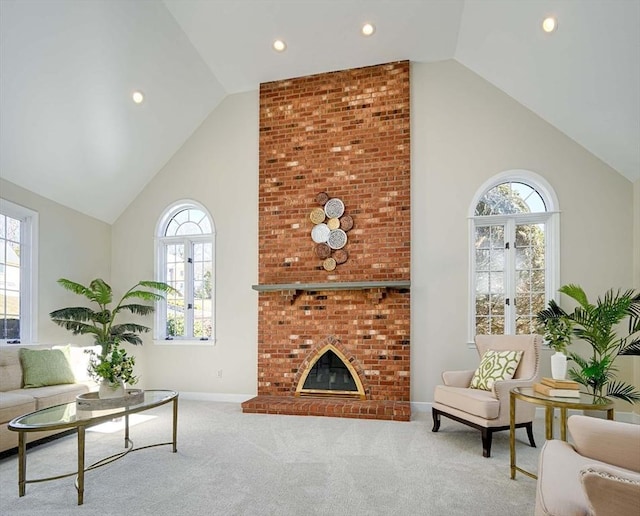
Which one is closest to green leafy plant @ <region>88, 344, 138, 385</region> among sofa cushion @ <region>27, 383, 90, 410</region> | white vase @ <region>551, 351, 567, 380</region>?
sofa cushion @ <region>27, 383, 90, 410</region>

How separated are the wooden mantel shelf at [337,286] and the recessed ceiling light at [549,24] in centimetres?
282

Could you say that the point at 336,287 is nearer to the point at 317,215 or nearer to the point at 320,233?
the point at 320,233

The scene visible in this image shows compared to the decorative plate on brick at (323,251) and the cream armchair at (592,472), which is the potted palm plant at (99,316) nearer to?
the decorative plate on brick at (323,251)

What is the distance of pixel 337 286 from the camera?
5160 millimetres

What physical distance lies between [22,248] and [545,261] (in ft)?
20.1

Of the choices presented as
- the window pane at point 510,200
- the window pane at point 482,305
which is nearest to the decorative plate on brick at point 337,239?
the window pane at point 510,200

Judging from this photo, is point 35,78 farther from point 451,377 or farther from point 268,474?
point 451,377

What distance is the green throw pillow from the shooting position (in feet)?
14.0

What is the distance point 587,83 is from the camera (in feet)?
13.6

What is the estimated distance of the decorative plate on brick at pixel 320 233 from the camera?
5.52 m

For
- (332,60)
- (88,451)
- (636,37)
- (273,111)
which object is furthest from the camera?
(273,111)

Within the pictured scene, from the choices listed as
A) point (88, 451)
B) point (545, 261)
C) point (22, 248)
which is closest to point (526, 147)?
point (545, 261)

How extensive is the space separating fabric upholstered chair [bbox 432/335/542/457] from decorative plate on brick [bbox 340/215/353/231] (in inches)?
79.4

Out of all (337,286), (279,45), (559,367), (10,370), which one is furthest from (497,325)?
(10,370)
